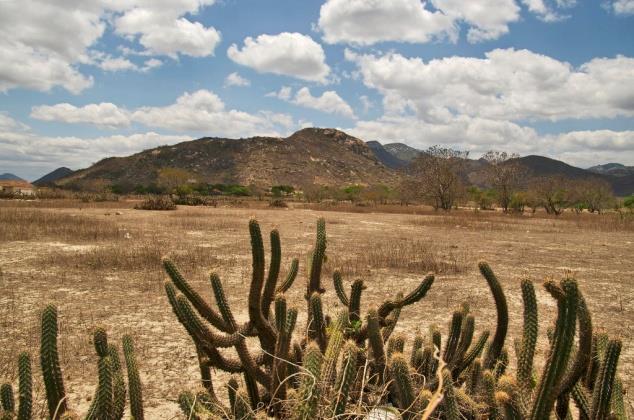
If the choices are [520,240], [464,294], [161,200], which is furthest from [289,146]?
[464,294]

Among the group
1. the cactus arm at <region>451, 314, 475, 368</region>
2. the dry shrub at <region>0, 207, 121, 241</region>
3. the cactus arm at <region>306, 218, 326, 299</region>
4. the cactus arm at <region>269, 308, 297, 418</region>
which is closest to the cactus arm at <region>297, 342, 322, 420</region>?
the cactus arm at <region>269, 308, 297, 418</region>

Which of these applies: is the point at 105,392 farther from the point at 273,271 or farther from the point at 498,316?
the point at 498,316

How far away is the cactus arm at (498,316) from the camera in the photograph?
3.38 m

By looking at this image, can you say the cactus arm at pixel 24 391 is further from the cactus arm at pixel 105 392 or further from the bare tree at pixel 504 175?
the bare tree at pixel 504 175

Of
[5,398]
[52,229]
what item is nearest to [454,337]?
[5,398]

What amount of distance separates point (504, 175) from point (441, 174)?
758 cm

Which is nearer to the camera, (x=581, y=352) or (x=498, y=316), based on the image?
(x=581, y=352)

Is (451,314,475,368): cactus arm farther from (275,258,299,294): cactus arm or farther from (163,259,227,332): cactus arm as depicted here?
(163,259,227,332): cactus arm

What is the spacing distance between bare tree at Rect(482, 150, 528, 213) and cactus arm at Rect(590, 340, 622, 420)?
1939 inches

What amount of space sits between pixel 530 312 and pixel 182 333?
5589mm

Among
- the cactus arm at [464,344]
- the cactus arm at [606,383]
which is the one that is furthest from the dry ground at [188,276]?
the cactus arm at [464,344]

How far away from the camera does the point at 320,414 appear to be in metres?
2.15

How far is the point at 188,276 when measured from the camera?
35.2ft

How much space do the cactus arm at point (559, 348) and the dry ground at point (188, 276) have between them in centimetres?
25
